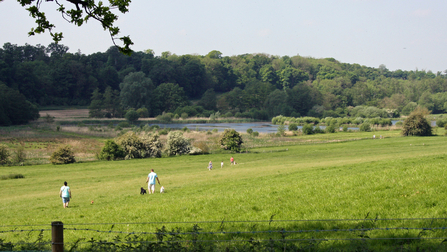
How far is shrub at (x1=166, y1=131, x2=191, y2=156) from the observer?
171ft

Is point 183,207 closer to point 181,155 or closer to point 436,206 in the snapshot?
point 436,206

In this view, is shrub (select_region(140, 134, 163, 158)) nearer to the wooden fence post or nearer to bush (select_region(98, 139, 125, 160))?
bush (select_region(98, 139, 125, 160))

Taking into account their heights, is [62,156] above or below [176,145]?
below

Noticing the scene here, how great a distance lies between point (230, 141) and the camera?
5466 centimetres

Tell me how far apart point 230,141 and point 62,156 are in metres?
23.4

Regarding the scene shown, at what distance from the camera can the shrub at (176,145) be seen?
5222 centimetres

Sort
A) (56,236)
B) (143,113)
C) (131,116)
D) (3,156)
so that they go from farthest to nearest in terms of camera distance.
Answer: (143,113) < (131,116) < (3,156) < (56,236)

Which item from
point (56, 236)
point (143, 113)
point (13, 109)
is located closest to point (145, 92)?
point (143, 113)

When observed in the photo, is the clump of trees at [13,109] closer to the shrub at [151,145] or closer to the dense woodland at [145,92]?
the dense woodland at [145,92]

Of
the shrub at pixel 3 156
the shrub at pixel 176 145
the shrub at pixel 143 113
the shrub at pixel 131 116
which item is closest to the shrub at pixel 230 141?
the shrub at pixel 176 145

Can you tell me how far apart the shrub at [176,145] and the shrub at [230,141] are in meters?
5.83

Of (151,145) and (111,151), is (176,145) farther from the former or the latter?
(111,151)

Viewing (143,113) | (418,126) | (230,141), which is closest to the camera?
(230,141)

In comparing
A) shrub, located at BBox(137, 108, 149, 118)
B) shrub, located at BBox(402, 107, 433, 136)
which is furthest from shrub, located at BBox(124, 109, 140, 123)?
shrub, located at BBox(402, 107, 433, 136)
